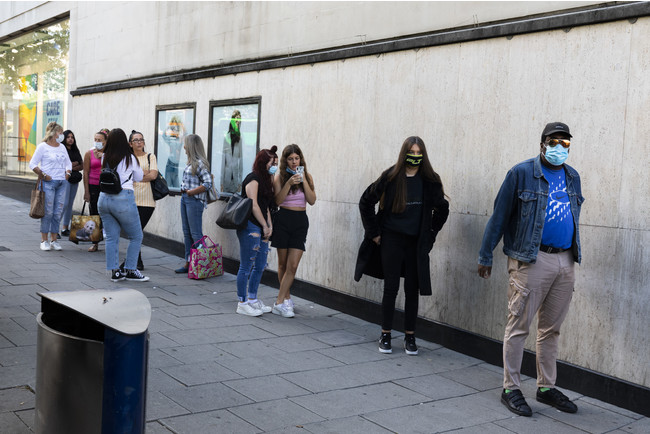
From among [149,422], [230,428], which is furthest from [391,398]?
[149,422]

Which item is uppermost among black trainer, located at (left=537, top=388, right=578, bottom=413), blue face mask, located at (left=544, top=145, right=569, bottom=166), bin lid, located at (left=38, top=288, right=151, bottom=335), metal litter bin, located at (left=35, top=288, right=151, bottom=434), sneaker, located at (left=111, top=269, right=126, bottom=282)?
blue face mask, located at (left=544, top=145, right=569, bottom=166)

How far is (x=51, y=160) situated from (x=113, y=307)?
8211 millimetres

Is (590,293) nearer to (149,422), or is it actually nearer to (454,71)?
(454,71)

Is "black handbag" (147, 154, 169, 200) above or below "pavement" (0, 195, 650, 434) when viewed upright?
above

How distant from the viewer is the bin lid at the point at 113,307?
2518 millimetres

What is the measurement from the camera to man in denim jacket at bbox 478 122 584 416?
479cm

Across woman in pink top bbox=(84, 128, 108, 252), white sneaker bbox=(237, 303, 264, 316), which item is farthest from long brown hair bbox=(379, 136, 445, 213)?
woman in pink top bbox=(84, 128, 108, 252)

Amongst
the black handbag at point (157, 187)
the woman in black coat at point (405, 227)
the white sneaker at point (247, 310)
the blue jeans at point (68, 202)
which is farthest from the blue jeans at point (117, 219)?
the blue jeans at point (68, 202)

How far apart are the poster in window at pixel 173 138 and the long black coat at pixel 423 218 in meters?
5.25

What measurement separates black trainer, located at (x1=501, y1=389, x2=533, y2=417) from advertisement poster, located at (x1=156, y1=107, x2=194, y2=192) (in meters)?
7.14

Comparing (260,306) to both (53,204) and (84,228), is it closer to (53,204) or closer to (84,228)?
(84,228)

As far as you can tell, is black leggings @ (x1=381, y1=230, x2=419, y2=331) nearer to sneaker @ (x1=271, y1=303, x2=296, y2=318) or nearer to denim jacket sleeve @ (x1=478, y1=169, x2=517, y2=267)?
denim jacket sleeve @ (x1=478, y1=169, x2=517, y2=267)

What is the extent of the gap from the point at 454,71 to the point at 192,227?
444 cm

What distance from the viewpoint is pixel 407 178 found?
19.7ft
